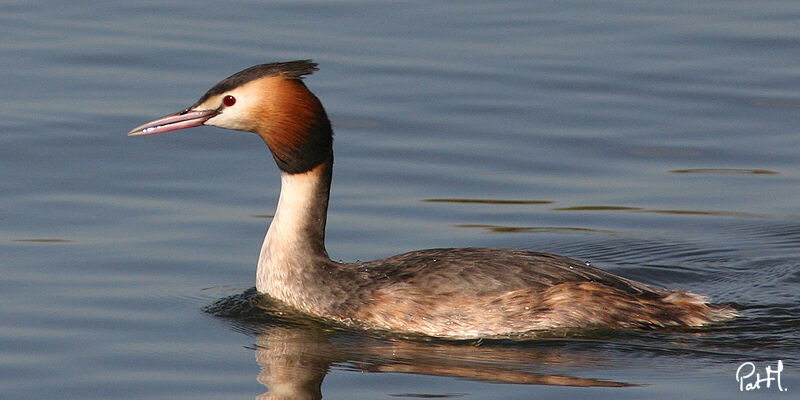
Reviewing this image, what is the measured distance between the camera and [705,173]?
12734mm

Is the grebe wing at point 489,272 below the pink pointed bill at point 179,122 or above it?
below

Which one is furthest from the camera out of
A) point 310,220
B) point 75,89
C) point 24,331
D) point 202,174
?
point 75,89

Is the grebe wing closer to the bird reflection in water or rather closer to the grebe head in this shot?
the bird reflection in water

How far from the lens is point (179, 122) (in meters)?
9.88

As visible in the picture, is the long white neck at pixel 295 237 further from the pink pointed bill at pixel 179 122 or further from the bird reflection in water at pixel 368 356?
the pink pointed bill at pixel 179 122

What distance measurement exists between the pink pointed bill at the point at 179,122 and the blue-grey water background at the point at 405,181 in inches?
42.2

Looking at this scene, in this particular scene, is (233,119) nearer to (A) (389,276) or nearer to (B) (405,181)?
(A) (389,276)

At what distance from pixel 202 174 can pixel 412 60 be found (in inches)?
131

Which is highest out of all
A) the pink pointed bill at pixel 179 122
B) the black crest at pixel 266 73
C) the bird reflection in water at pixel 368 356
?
the black crest at pixel 266 73

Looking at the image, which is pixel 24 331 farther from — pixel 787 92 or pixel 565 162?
pixel 787 92

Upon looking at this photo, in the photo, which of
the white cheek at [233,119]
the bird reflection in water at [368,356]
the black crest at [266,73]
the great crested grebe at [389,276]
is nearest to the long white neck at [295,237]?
the great crested grebe at [389,276]

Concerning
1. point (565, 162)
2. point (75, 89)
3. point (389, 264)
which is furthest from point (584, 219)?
point (75, 89)

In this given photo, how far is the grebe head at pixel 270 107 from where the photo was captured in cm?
973

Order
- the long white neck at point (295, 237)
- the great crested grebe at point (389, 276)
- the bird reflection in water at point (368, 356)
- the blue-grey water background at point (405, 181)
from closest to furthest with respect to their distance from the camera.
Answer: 1. the bird reflection in water at point (368, 356)
2. the blue-grey water background at point (405, 181)
3. the great crested grebe at point (389, 276)
4. the long white neck at point (295, 237)
